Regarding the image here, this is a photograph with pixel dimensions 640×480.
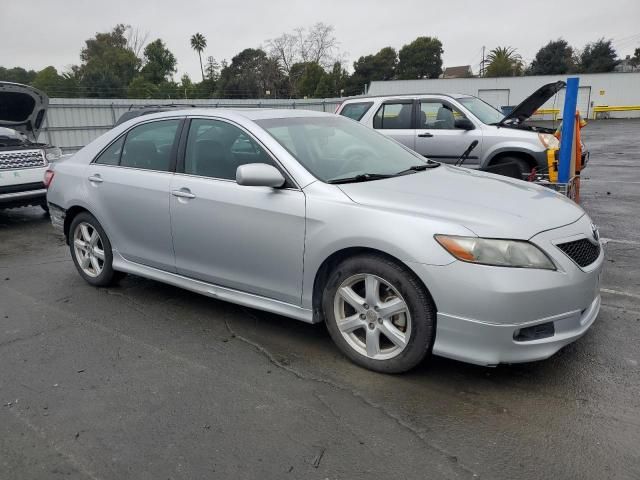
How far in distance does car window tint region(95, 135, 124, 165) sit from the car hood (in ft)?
7.85

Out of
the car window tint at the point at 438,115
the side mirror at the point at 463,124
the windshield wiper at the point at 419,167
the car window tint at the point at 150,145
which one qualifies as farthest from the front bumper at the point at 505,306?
the car window tint at the point at 438,115

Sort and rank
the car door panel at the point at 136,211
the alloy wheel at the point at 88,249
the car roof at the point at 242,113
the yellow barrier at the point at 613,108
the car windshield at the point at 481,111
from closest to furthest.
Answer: the car roof at the point at 242,113
the car door panel at the point at 136,211
the alloy wheel at the point at 88,249
the car windshield at the point at 481,111
the yellow barrier at the point at 613,108

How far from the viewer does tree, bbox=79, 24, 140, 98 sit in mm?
51000

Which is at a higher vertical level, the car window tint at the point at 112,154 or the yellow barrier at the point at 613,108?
the car window tint at the point at 112,154

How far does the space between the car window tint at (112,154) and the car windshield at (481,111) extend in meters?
Answer: 6.06

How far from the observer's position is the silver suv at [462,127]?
8250mm

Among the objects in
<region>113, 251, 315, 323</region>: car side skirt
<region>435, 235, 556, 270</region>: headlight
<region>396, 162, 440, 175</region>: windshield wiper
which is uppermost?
<region>396, 162, 440, 175</region>: windshield wiper

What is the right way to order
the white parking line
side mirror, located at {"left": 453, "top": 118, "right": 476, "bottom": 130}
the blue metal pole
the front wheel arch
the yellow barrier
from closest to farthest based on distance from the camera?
the front wheel arch
the white parking line
the blue metal pole
side mirror, located at {"left": 453, "top": 118, "right": 476, "bottom": 130}
the yellow barrier

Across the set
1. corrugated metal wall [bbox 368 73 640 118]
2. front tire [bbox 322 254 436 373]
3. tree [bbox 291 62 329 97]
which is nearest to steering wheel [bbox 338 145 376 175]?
front tire [bbox 322 254 436 373]

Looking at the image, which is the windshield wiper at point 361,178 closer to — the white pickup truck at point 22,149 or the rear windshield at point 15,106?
the white pickup truck at point 22,149

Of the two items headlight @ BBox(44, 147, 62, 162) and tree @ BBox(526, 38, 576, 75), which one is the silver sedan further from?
tree @ BBox(526, 38, 576, 75)

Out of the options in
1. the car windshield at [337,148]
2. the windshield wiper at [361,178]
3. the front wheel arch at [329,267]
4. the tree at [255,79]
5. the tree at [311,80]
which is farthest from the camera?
the tree at [255,79]

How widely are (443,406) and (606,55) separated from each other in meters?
73.0

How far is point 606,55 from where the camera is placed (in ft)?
210
